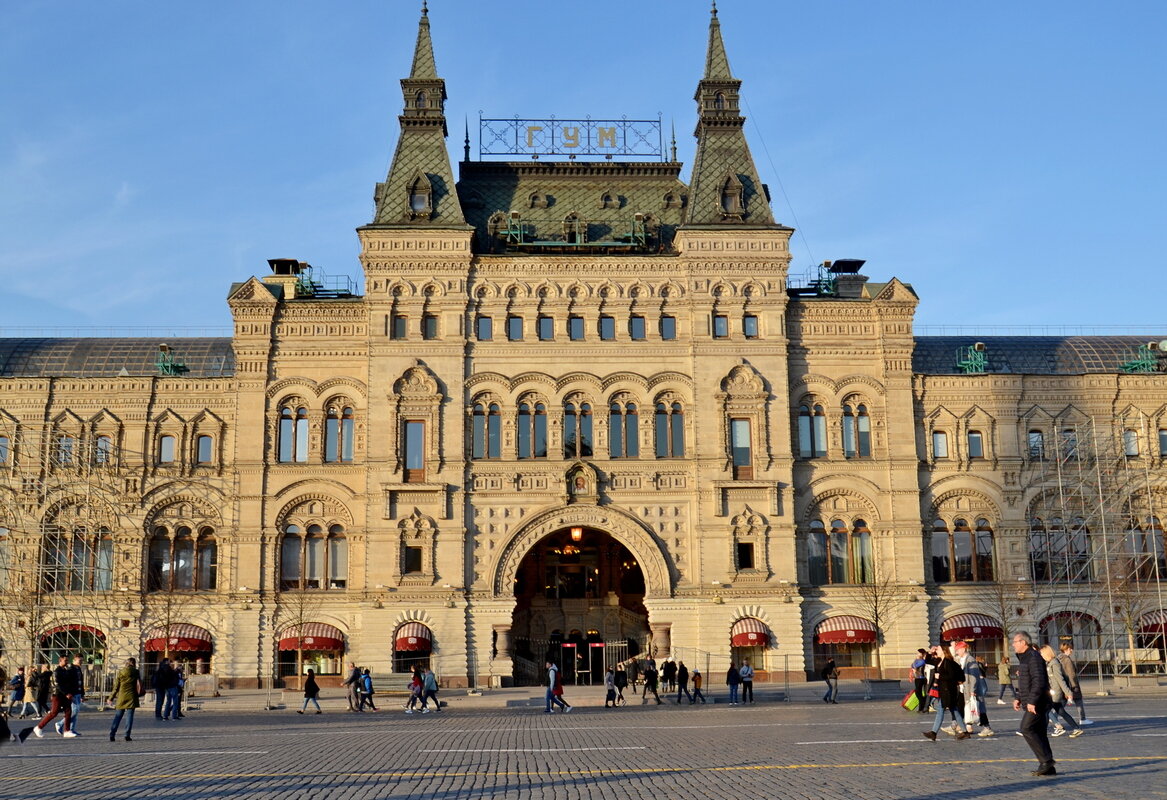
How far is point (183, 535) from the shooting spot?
57.0 m

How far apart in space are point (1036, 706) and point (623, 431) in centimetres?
3756

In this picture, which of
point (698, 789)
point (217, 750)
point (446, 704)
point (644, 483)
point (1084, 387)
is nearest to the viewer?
point (698, 789)

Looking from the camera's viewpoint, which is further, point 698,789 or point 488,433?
point 488,433

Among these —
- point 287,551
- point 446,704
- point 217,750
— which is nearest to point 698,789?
point 217,750

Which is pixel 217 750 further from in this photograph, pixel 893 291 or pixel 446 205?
pixel 893 291

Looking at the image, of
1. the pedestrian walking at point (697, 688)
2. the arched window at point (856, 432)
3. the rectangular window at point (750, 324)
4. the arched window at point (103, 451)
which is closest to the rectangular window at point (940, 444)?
the arched window at point (856, 432)

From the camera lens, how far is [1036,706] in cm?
1933

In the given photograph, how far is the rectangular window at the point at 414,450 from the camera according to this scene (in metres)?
55.8

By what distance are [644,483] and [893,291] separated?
14.9 meters

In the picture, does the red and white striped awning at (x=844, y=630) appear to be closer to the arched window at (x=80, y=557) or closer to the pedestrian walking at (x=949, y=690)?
the pedestrian walking at (x=949, y=690)

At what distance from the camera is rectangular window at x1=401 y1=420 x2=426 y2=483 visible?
183ft

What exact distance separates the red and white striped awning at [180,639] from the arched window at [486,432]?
14.4 meters

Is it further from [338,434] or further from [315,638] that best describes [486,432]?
[315,638]

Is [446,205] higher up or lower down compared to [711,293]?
higher up
